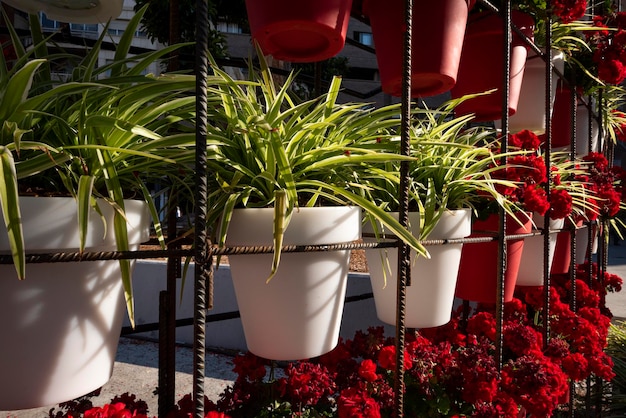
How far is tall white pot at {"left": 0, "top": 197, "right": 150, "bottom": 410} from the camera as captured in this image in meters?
0.53

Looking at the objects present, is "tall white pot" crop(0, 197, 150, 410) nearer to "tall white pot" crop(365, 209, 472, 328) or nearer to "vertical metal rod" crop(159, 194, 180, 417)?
"vertical metal rod" crop(159, 194, 180, 417)

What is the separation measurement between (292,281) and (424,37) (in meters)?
0.64

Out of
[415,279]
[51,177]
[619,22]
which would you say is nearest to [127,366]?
[415,279]

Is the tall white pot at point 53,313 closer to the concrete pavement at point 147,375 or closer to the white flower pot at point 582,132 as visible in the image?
the concrete pavement at point 147,375

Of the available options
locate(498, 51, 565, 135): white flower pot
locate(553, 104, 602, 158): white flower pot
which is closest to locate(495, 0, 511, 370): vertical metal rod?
locate(498, 51, 565, 135): white flower pot

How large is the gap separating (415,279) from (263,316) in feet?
1.48

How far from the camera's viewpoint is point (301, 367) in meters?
1.08

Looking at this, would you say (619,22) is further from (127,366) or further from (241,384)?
(127,366)

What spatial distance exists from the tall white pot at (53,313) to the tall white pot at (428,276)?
0.62 meters

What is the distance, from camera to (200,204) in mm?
558

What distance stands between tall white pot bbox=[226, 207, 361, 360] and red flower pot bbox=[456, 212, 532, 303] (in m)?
0.69

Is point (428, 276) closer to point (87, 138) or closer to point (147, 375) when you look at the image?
point (87, 138)

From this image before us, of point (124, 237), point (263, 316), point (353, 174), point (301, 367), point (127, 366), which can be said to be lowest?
point (127, 366)

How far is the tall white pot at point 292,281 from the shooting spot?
72 cm
